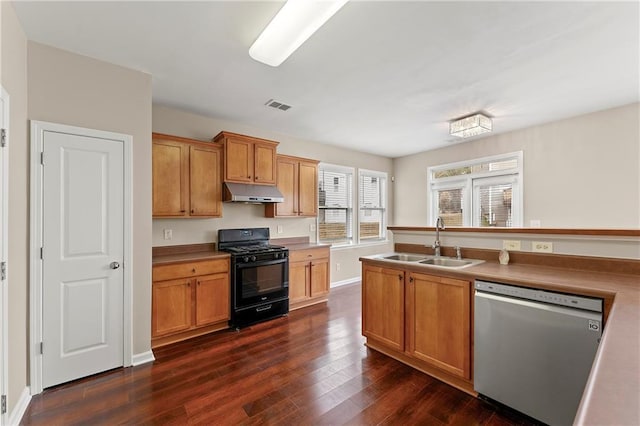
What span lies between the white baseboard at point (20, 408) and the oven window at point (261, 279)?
1.86m

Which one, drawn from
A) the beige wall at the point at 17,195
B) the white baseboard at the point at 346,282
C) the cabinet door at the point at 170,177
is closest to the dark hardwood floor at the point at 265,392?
the beige wall at the point at 17,195

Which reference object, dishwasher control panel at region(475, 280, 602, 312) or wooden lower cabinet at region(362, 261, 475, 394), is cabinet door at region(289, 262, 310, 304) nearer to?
wooden lower cabinet at region(362, 261, 475, 394)

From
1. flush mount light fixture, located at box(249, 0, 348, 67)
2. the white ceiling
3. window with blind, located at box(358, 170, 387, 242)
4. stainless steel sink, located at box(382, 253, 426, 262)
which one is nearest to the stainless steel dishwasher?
stainless steel sink, located at box(382, 253, 426, 262)

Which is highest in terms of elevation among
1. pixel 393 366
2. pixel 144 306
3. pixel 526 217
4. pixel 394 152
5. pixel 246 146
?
pixel 394 152

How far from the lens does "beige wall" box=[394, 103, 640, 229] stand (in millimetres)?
3484

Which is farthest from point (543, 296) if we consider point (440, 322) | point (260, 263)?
point (260, 263)

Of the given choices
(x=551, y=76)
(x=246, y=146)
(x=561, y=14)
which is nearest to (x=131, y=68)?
(x=246, y=146)

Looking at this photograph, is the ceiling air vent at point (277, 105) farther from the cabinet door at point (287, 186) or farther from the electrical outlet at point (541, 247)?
the electrical outlet at point (541, 247)

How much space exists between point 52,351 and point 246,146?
280cm

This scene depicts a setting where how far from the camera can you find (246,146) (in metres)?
3.82

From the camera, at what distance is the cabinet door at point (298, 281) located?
405cm

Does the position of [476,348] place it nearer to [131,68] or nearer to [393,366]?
[393,366]

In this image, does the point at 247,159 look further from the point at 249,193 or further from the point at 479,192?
the point at 479,192

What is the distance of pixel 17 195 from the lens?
75.9 inches
